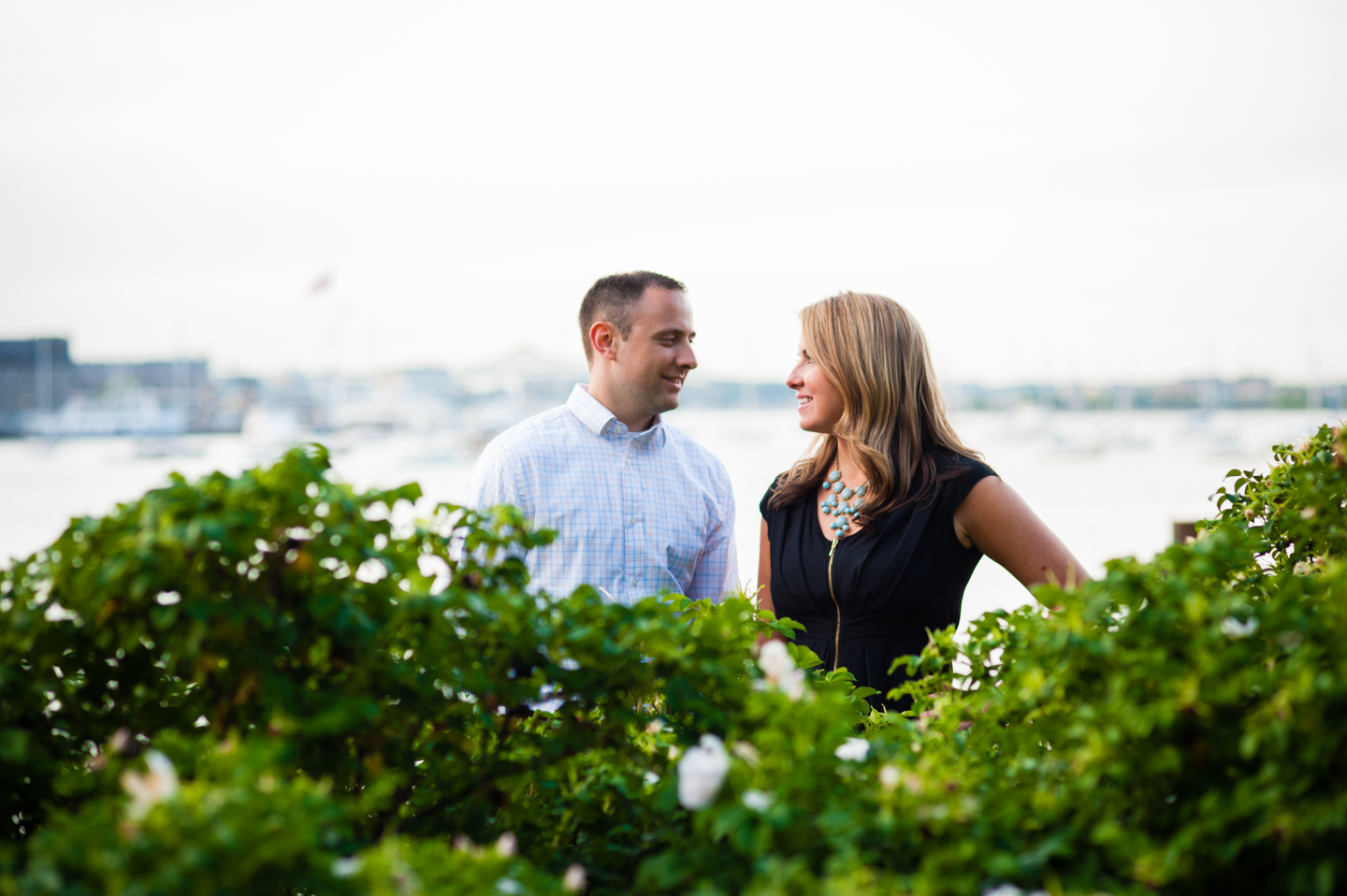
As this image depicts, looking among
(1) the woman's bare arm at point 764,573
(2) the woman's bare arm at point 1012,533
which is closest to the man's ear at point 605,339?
(1) the woman's bare arm at point 764,573

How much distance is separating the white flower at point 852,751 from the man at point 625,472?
5.16 feet

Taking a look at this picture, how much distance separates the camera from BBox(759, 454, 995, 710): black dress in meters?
2.45

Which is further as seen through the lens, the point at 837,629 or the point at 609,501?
the point at 609,501

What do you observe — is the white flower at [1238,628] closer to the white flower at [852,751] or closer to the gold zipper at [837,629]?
the white flower at [852,751]

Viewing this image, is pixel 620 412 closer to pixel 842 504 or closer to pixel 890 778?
pixel 842 504

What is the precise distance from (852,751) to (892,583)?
1398 mm

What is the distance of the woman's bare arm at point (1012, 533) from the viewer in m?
2.37

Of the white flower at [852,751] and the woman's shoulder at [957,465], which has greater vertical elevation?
the woman's shoulder at [957,465]

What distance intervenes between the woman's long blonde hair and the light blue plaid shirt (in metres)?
0.56

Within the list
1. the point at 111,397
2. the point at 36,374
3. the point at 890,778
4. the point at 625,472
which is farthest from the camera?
the point at 111,397

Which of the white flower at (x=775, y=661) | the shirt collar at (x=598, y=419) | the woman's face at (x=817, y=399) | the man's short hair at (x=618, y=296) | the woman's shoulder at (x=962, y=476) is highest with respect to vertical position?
the man's short hair at (x=618, y=296)

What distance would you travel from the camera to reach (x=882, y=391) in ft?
8.49

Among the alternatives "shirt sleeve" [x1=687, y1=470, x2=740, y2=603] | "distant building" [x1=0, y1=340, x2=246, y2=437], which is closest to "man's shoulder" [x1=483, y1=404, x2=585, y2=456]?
"shirt sleeve" [x1=687, y1=470, x2=740, y2=603]

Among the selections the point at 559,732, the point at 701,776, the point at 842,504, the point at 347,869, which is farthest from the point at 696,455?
the point at 347,869
